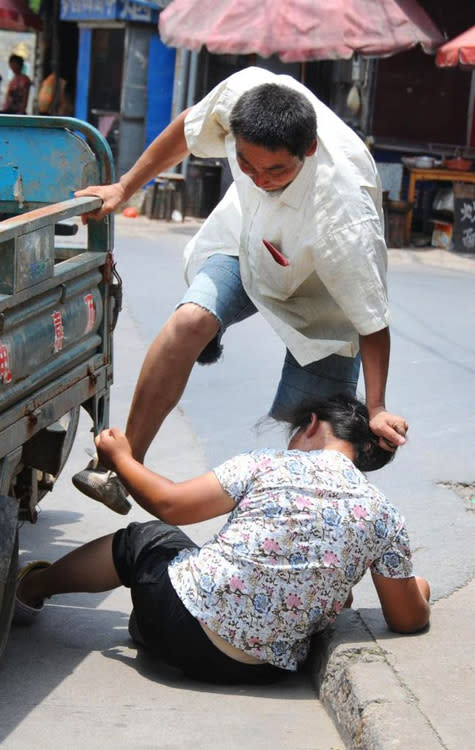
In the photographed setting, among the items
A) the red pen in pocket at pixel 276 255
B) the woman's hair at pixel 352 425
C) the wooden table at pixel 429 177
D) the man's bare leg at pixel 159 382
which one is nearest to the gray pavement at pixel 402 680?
the woman's hair at pixel 352 425

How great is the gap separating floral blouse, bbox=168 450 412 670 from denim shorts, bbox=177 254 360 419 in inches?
20.2

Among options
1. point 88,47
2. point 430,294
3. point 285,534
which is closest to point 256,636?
point 285,534

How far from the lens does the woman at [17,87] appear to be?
59.8 ft

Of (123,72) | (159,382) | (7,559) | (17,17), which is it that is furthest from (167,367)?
(17,17)

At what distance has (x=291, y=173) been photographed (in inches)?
129

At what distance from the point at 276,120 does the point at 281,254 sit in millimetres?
515

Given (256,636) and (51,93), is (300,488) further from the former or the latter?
(51,93)

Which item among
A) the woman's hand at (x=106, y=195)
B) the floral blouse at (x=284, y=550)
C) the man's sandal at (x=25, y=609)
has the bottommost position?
the man's sandal at (x=25, y=609)

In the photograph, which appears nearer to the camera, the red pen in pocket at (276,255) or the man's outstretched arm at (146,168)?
the red pen in pocket at (276,255)

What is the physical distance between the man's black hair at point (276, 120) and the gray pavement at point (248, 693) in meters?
1.39

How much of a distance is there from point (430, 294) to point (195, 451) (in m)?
5.88

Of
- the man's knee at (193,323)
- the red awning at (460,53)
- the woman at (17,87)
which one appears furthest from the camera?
→ the woman at (17,87)

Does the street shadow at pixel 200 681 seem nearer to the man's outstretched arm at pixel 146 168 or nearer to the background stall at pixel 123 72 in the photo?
the man's outstretched arm at pixel 146 168

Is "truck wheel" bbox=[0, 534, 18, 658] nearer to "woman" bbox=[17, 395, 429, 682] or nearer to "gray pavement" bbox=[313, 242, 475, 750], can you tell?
"woman" bbox=[17, 395, 429, 682]
